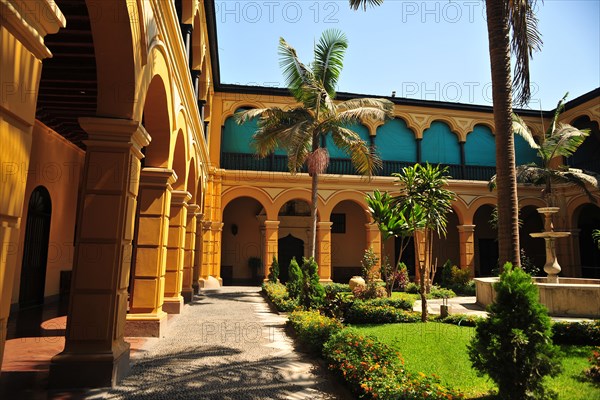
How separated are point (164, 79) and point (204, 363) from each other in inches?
175

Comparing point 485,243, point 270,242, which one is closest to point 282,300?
point 270,242

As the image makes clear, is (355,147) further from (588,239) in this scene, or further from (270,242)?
(588,239)

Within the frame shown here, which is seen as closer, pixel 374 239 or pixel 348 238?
pixel 374 239

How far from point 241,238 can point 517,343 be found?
17898 millimetres

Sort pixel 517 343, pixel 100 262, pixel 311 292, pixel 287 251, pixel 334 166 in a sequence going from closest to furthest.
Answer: pixel 517 343 → pixel 100 262 → pixel 311 292 → pixel 334 166 → pixel 287 251

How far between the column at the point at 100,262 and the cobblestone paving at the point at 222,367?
0.37m

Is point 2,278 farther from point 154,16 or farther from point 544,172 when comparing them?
point 544,172

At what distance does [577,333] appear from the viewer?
739cm

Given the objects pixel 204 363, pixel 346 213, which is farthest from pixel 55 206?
pixel 346 213

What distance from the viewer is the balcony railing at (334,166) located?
63.5ft

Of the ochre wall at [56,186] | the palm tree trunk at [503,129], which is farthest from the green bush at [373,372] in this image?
the ochre wall at [56,186]

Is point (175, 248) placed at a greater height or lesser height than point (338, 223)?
lesser

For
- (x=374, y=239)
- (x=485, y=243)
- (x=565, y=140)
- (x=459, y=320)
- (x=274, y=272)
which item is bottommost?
(x=459, y=320)

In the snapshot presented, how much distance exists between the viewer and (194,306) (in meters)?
11.7
